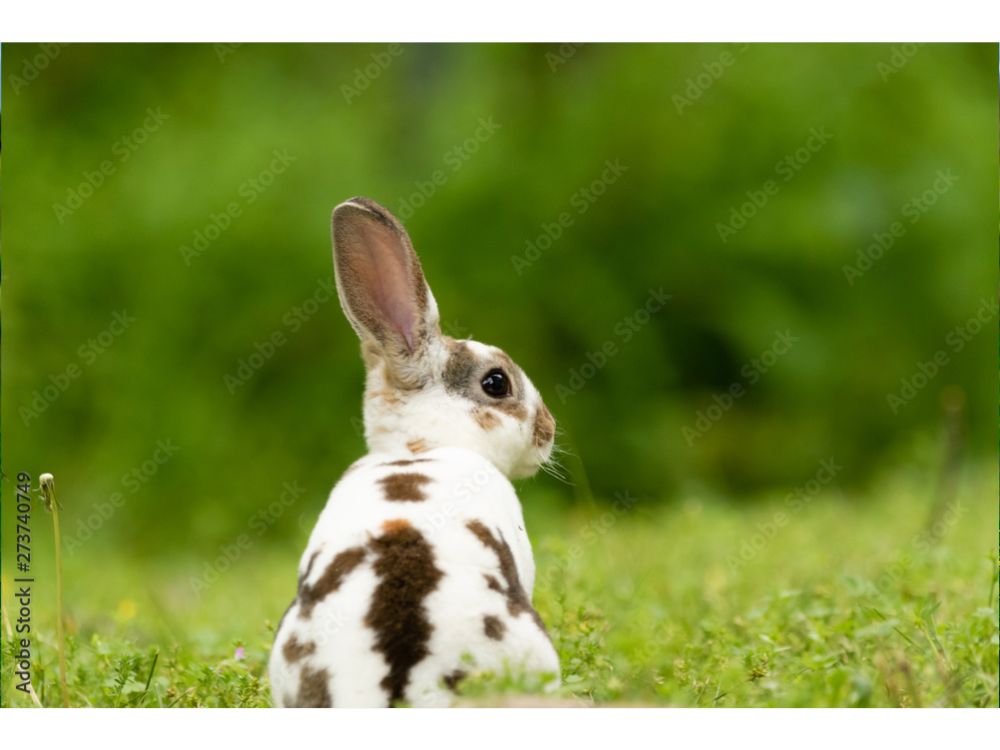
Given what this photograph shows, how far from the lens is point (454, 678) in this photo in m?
3.12

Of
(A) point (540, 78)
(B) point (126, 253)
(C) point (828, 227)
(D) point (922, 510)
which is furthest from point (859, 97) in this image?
(B) point (126, 253)

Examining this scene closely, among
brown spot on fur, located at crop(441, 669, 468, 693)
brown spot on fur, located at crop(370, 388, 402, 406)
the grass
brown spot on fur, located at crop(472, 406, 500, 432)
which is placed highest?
brown spot on fur, located at crop(370, 388, 402, 406)

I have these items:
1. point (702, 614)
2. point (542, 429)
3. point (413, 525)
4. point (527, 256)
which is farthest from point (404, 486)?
point (527, 256)

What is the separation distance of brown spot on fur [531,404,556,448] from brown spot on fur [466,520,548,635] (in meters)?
0.69

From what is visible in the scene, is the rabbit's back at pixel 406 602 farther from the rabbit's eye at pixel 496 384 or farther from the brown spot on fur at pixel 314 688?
the rabbit's eye at pixel 496 384

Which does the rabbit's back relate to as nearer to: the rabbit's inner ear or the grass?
the grass

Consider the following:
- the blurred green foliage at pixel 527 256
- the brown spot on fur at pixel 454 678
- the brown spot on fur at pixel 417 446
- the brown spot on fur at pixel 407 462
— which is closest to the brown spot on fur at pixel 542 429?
the brown spot on fur at pixel 417 446

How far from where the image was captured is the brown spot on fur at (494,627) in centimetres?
319

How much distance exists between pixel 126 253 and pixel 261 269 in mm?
959

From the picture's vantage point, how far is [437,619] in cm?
315

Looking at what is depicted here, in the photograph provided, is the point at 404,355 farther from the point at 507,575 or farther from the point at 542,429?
the point at 507,575

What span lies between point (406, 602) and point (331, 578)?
0.76 ft

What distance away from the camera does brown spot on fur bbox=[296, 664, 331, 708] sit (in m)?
3.15

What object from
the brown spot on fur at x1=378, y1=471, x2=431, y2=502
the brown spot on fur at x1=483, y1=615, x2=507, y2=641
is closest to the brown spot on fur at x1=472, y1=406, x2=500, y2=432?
the brown spot on fur at x1=378, y1=471, x2=431, y2=502
